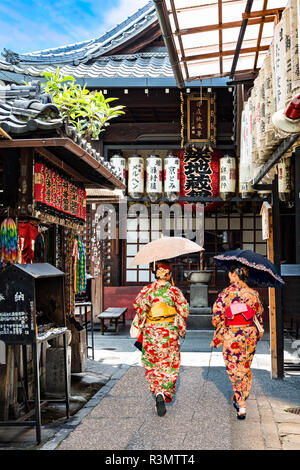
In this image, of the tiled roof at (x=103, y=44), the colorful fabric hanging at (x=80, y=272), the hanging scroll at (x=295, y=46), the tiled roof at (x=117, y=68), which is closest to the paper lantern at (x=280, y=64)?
the hanging scroll at (x=295, y=46)

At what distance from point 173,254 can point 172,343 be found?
48.4 inches

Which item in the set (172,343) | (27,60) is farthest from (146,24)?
(172,343)

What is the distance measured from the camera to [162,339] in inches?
282

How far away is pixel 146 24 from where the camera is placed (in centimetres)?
1669

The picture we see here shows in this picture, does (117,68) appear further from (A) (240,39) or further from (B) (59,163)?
(B) (59,163)

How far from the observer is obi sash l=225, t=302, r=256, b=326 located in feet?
22.6

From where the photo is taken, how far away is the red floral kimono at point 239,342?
22.6 feet

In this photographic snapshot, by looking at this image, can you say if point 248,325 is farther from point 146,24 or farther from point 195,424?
point 146,24

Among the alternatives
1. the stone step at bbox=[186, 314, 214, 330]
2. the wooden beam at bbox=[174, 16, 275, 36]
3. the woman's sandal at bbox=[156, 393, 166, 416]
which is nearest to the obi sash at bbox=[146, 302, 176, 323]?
the woman's sandal at bbox=[156, 393, 166, 416]

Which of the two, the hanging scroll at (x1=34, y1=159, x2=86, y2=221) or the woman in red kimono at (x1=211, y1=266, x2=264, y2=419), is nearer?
the woman in red kimono at (x1=211, y1=266, x2=264, y2=419)

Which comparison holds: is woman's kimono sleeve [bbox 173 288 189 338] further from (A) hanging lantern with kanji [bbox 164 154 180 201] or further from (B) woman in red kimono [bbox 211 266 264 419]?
(A) hanging lantern with kanji [bbox 164 154 180 201]

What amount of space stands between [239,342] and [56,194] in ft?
11.7

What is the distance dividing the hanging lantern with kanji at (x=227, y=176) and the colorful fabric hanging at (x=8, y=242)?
9687mm

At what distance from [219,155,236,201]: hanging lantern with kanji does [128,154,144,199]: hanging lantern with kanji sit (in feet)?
7.94
